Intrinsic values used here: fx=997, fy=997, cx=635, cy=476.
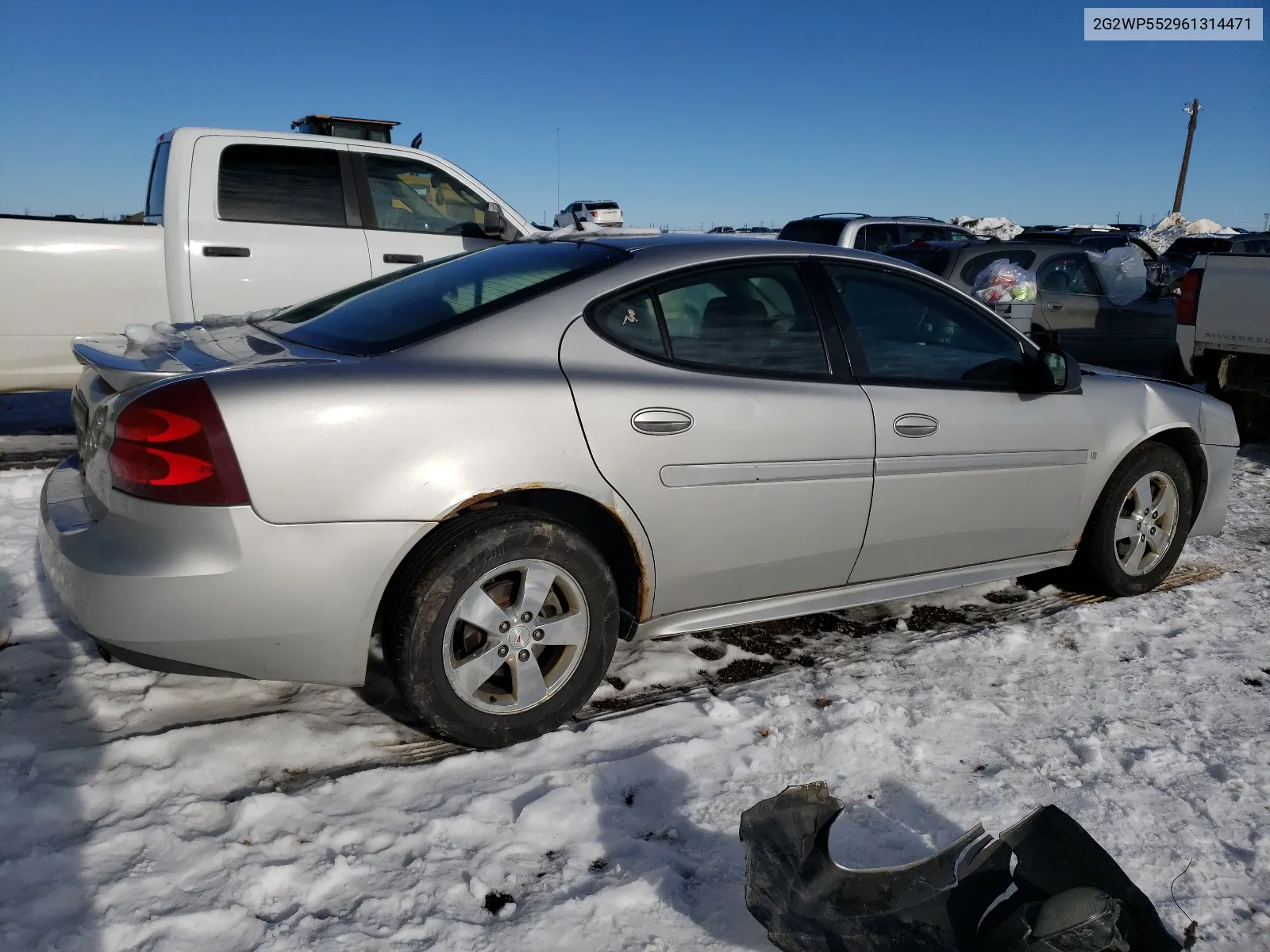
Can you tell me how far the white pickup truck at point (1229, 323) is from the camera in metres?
6.91

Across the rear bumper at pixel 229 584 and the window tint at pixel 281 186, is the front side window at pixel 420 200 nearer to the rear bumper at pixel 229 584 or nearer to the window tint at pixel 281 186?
the window tint at pixel 281 186

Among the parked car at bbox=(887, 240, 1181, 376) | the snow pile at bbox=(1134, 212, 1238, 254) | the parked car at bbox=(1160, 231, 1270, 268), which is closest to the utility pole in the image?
the snow pile at bbox=(1134, 212, 1238, 254)

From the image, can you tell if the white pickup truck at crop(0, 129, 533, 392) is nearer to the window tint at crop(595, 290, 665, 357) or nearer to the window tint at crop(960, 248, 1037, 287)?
the window tint at crop(595, 290, 665, 357)

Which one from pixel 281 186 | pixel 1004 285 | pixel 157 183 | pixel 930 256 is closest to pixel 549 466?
pixel 281 186

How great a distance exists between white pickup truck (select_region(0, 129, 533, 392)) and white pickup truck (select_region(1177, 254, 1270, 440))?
4889 millimetres

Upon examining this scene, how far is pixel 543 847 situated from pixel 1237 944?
5.31 feet

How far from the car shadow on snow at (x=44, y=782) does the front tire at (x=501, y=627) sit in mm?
871

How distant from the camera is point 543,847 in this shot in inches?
98.7

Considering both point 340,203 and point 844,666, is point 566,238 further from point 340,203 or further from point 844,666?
point 340,203

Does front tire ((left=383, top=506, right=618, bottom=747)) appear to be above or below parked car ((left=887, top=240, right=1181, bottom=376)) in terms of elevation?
below

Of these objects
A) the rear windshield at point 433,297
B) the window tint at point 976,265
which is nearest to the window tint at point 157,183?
the rear windshield at point 433,297

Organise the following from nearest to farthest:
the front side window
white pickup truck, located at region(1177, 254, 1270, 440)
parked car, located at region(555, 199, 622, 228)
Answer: the front side window < white pickup truck, located at region(1177, 254, 1270, 440) < parked car, located at region(555, 199, 622, 228)

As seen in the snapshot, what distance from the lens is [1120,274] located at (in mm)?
10164

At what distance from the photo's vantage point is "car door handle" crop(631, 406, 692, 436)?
299 centimetres
